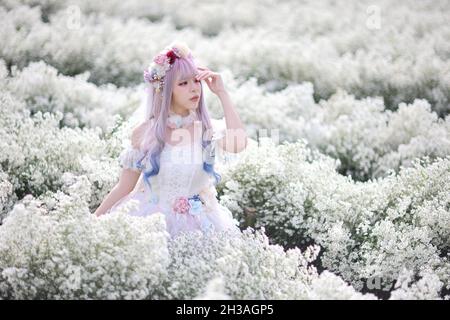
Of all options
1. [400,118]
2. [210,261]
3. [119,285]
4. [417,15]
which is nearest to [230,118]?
[210,261]

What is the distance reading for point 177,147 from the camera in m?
4.77

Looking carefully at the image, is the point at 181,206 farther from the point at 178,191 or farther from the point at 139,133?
the point at 139,133

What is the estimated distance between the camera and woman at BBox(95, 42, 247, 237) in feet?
15.4

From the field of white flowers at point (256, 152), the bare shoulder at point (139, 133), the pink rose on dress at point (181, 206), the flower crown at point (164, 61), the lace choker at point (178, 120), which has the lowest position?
the field of white flowers at point (256, 152)

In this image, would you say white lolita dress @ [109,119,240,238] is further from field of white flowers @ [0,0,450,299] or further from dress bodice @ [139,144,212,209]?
field of white flowers @ [0,0,450,299]

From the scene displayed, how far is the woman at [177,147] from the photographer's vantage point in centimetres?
471

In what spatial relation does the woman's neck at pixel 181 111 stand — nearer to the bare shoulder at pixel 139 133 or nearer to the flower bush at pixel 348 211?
the bare shoulder at pixel 139 133

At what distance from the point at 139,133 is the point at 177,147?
11.9 inches

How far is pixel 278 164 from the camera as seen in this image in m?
5.92

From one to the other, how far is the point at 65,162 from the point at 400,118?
Answer: 4.01m

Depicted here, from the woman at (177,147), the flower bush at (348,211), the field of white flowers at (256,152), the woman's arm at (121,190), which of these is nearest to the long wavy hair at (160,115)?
the woman at (177,147)

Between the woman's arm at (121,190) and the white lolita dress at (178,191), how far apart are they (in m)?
0.04

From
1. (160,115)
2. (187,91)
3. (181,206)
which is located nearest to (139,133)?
(160,115)

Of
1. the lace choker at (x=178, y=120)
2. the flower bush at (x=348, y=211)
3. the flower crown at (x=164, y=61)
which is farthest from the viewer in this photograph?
the flower bush at (x=348, y=211)
